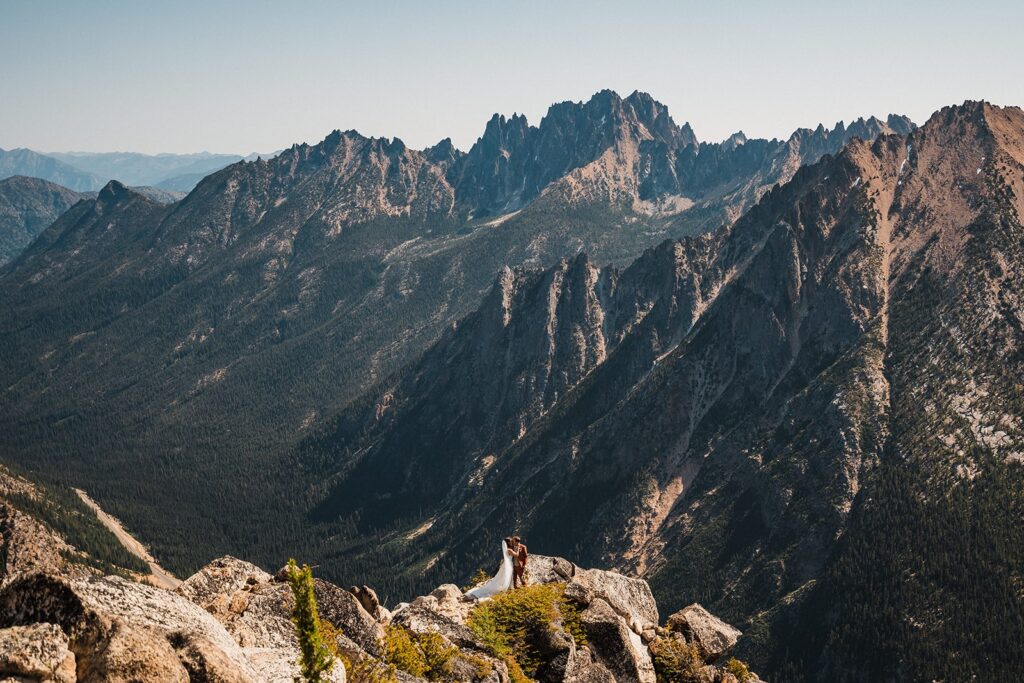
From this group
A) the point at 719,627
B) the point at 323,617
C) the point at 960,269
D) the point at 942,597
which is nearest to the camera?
the point at 323,617

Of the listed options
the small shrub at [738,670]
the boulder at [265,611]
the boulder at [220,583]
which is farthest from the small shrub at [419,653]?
the small shrub at [738,670]

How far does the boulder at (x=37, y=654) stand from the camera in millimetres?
23188

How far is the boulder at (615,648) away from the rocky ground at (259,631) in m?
0.06

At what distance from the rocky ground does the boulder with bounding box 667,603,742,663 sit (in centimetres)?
10

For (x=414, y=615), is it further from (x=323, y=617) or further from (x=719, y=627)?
A: (x=719, y=627)

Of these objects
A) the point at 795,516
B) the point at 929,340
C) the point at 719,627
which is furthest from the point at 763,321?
the point at 719,627

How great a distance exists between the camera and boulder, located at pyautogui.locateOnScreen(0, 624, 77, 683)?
913 inches

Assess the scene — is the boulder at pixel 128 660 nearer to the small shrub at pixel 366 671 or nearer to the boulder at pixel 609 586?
the small shrub at pixel 366 671

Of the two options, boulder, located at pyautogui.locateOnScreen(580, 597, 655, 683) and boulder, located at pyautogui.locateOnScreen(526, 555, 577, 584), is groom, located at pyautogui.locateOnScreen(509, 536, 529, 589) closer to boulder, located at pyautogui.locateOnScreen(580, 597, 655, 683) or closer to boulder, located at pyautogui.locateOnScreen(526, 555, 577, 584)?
boulder, located at pyautogui.locateOnScreen(526, 555, 577, 584)

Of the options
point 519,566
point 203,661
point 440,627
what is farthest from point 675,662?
point 203,661

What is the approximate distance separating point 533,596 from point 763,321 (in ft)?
558

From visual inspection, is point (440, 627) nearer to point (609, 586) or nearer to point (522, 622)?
point (522, 622)

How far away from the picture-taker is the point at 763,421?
185375 mm

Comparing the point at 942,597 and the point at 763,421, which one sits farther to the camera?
the point at 763,421
